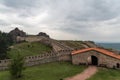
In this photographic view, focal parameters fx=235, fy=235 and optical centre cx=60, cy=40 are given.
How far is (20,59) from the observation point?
44.5m

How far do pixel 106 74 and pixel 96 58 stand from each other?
846 cm

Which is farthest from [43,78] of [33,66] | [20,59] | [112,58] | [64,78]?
[112,58]

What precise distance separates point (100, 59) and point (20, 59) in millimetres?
17120

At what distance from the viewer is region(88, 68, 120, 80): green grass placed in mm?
41781

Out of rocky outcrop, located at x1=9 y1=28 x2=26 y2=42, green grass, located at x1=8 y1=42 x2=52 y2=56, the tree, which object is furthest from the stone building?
rocky outcrop, located at x1=9 y1=28 x2=26 y2=42

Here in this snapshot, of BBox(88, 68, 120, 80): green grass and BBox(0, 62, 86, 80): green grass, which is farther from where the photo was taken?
BBox(88, 68, 120, 80): green grass

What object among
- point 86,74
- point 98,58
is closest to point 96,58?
point 98,58

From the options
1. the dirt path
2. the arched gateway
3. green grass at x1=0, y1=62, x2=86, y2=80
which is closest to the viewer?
the dirt path

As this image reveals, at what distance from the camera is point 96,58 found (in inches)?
2058

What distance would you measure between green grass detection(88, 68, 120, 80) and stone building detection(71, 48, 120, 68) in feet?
7.60

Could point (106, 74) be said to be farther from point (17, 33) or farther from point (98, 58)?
point (17, 33)

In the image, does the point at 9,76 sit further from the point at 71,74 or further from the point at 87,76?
the point at 87,76

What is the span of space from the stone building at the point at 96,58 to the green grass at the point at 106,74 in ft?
7.60

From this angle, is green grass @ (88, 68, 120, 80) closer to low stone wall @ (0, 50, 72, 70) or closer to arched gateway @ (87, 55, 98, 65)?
arched gateway @ (87, 55, 98, 65)
